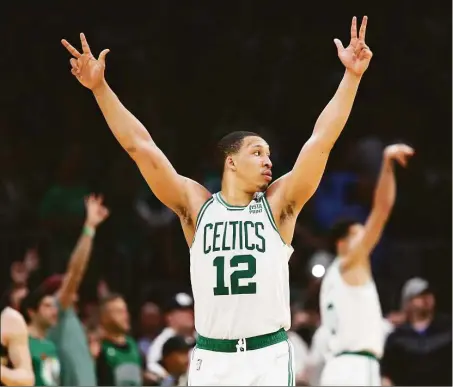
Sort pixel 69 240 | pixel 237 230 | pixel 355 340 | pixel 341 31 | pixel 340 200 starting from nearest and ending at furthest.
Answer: pixel 237 230 < pixel 355 340 < pixel 69 240 < pixel 340 200 < pixel 341 31

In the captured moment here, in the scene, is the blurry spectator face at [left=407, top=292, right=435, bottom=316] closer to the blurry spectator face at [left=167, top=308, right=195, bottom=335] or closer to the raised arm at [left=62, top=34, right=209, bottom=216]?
the blurry spectator face at [left=167, top=308, right=195, bottom=335]

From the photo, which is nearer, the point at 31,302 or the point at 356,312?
the point at 31,302

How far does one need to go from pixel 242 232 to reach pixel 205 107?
891 centimetres

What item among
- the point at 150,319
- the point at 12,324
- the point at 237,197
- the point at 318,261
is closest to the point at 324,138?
the point at 237,197

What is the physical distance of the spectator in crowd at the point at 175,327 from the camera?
11797 millimetres

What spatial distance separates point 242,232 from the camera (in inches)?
267

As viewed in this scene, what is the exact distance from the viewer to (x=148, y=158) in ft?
22.7

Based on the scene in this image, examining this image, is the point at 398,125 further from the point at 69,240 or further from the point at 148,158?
the point at 148,158

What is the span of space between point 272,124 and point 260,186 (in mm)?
8448

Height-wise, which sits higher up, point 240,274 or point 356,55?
point 356,55

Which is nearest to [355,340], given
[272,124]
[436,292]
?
[436,292]

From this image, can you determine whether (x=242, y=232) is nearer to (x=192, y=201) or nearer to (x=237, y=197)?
(x=237, y=197)

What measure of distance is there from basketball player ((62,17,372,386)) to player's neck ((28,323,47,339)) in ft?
12.5

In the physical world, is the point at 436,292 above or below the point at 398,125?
below
